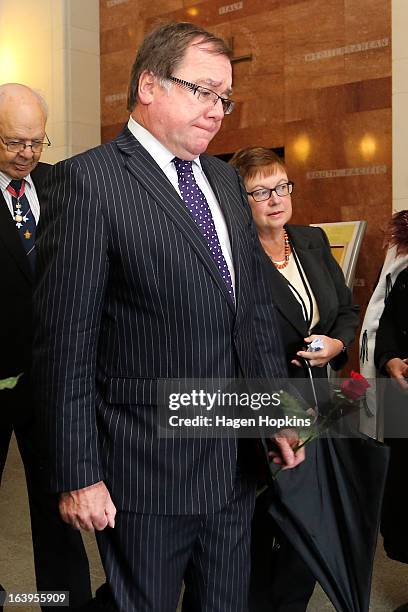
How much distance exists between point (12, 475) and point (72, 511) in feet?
12.3

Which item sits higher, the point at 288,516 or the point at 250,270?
the point at 250,270

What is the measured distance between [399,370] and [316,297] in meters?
0.42

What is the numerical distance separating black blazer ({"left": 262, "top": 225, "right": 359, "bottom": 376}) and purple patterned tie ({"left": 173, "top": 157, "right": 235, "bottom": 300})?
0.77 meters

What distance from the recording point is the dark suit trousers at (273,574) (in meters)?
2.38

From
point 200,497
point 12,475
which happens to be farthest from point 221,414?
point 12,475

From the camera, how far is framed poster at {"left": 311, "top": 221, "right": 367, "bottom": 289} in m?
5.14

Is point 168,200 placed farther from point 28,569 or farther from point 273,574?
point 28,569

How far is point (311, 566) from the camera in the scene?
181 centimetres

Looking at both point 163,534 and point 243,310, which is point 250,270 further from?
point 163,534

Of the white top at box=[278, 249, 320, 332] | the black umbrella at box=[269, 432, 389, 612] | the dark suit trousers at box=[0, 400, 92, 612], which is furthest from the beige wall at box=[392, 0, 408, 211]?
the black umbrella at box=[269, 432, 389, 612]

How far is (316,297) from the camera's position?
2.70 metres

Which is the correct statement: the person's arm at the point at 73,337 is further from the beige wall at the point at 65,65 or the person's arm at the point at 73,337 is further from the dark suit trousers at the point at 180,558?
the beige wall at the point at 65,65

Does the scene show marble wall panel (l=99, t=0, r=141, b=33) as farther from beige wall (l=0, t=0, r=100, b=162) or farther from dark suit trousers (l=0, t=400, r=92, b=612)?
dark suit trousers (l=0, t=400, r=92, b=612)

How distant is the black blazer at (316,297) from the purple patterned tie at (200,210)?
2.54 feet
